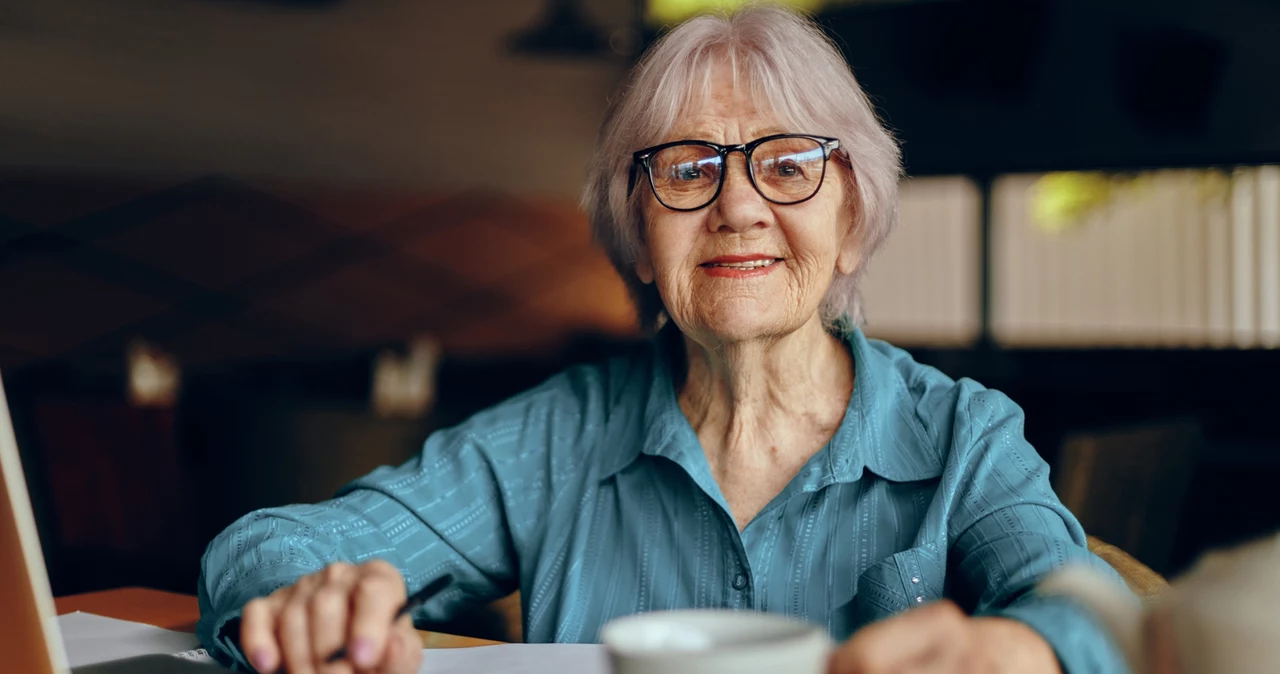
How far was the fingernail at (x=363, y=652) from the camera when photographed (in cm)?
75

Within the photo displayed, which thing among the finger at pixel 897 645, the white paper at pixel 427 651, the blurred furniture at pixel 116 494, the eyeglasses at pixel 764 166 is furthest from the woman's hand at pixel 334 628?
the blurred furniture at pixel 116 494

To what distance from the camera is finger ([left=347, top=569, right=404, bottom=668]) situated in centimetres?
75

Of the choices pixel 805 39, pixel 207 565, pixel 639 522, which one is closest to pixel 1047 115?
pixel 805 39

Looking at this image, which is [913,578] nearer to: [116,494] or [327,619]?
[327,619]

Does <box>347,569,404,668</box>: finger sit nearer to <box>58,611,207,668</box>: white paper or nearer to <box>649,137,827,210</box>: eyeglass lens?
<box>58,611,207,668</box>: white paper

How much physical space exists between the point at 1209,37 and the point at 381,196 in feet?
13.4

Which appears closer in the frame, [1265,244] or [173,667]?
[173,667]

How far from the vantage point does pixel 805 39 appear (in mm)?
1340

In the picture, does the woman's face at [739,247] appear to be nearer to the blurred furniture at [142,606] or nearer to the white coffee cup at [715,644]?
the blurred furniture at [142,606]

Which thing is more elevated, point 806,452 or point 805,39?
point 805,39

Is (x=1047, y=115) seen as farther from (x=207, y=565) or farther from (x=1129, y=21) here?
(x=207, y=565)

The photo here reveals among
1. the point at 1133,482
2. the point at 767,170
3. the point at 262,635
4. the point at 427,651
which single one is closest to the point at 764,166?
Answer: the point at 767,170

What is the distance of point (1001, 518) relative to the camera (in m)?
1.07

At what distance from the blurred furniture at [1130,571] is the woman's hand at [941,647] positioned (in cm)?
43
